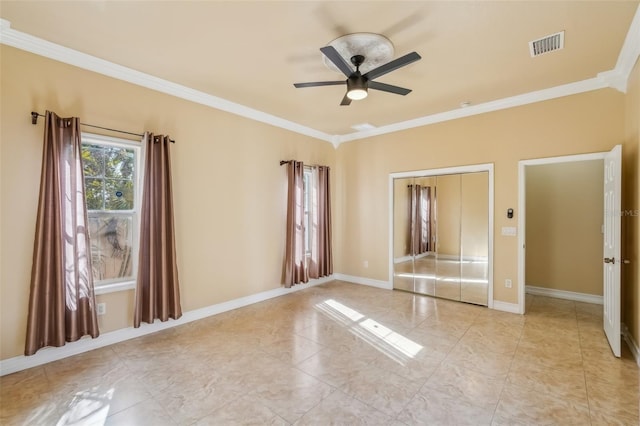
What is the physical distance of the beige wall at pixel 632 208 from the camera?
2871 mm

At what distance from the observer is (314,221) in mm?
5566

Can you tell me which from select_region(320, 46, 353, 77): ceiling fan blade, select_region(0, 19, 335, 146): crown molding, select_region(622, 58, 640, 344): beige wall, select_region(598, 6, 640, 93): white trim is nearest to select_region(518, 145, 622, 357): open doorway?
select_region(622, 58, 640, 344): beige wall

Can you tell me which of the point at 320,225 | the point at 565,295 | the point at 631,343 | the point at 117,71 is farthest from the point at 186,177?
the point at 565,295

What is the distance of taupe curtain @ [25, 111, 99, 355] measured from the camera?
2666 mm

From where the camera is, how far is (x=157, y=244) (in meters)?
3.43

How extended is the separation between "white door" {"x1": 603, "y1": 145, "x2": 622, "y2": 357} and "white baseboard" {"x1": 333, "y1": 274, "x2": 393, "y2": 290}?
296 centimetres

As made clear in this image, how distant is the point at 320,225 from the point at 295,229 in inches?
27.3

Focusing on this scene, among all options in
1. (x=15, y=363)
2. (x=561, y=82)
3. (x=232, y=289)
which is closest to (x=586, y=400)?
(x=561, y=82)

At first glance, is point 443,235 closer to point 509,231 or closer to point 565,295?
point 509,231

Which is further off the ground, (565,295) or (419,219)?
(419,219)

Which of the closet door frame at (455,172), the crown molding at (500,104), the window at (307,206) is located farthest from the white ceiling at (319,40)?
the window at (307,206)

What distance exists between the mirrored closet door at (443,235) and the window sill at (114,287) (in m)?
4.15

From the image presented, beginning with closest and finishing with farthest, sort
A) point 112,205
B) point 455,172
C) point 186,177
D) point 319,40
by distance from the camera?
point 319,40 → point 112,205 → point 186,177 → point 455,172

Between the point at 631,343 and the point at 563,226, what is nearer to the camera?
the point at 631,343
